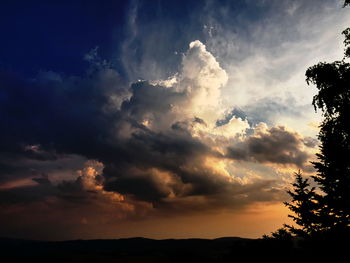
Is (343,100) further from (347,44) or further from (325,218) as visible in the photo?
(325,218)

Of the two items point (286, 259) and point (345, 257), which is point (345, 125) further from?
point (286, 259)

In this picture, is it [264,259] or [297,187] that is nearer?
[264,259]

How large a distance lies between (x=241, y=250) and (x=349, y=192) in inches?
415

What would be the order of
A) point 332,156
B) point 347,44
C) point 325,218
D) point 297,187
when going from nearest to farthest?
point 347,44, point 332,156, point 325,218, point 297,187

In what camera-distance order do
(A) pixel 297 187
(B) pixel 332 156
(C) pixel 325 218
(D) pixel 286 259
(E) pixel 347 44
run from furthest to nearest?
(A) pixel 297 187
(C) pixel 325 218
(B) pixel 332 156
(D) pixel 286 259
(E) pixel 347 44

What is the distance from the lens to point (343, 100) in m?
17.1

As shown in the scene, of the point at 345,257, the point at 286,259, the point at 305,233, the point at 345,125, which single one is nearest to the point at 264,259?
the point at 286,259

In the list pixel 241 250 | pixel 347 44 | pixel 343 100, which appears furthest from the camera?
pixel 241 250

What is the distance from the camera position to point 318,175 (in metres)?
26.8

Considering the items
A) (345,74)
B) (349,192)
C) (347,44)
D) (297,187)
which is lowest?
(349,192)

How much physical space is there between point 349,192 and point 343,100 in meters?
10.6

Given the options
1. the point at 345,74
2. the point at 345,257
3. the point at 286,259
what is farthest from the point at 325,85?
the point at 286,259

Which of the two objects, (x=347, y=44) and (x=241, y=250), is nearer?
(x=347, y=44)

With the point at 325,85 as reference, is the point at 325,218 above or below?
below
